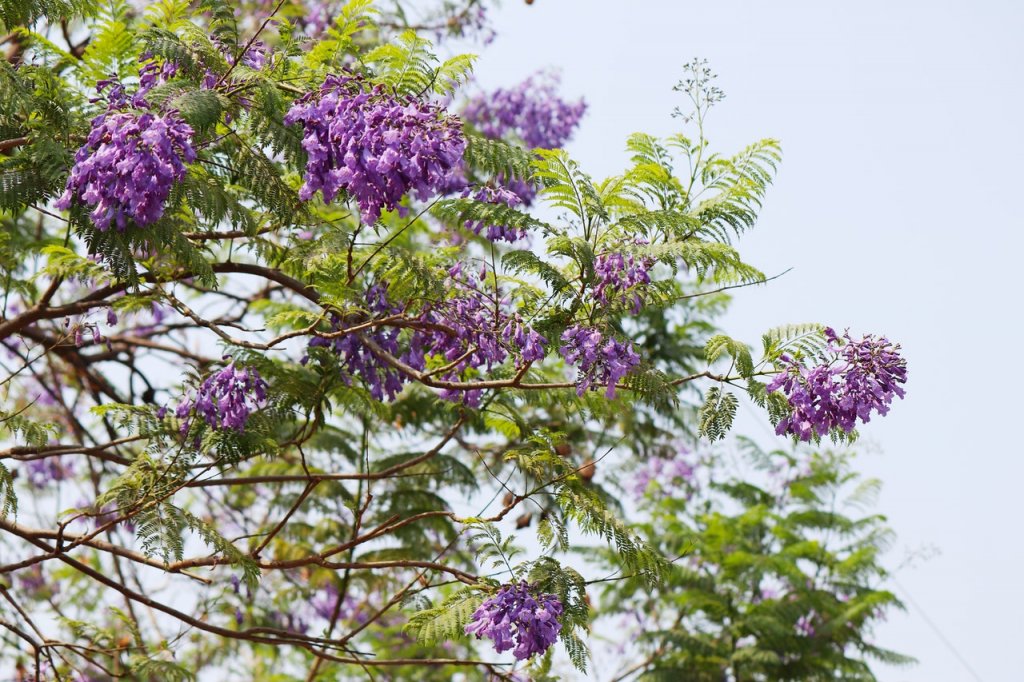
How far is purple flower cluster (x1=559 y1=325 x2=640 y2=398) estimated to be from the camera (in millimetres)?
4930

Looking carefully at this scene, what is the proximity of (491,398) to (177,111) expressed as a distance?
255 cm

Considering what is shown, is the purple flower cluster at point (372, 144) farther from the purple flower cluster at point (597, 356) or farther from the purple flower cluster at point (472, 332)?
the purple flower cluster at point (597, 356)

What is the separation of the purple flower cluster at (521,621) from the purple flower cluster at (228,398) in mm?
1352

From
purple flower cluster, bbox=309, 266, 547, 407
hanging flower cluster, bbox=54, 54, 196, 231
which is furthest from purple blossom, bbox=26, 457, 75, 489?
hanging flower cluster, bbox=54, 54, 196, 231

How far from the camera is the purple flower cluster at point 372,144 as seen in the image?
445 cm

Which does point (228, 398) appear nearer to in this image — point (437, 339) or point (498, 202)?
point (437, 339)

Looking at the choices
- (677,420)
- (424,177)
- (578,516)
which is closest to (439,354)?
(578,516)

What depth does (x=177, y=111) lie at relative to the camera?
426cm

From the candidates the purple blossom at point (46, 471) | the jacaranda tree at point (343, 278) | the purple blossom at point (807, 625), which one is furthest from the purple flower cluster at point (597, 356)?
the purple blossom at point (46, 471)

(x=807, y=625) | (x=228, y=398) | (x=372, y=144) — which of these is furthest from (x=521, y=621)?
(x=807, y=625)

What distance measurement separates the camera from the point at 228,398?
5.64 meters

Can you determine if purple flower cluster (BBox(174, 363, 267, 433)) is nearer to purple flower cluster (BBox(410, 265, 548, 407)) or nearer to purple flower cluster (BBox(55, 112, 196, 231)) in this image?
purple flower cluster (BBox(410, 265, 548, 407))

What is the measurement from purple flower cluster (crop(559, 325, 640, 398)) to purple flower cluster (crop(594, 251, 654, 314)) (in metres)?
0.20

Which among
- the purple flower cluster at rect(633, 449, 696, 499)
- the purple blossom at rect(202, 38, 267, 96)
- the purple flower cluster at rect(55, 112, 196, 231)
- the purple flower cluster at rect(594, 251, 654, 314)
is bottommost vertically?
the purple flower cluster at rect(594, 251, 654, 314)
